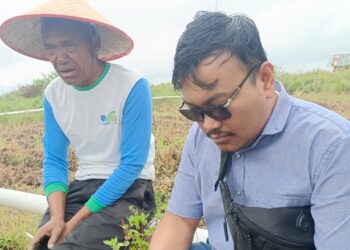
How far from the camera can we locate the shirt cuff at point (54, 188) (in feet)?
7.99

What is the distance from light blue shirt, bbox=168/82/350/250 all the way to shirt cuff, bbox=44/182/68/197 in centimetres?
94

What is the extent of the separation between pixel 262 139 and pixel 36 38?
4.96ft

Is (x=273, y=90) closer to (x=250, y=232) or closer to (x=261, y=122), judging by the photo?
(x=261, y=122)

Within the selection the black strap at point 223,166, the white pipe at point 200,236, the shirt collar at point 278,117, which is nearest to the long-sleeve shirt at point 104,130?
the white pipe at point 200,236

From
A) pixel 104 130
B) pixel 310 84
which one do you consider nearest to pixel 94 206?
pixel 104 130

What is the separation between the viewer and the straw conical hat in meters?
2.20

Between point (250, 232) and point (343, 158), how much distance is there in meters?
0.34

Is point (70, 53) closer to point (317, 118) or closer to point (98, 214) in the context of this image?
point (98, 214)

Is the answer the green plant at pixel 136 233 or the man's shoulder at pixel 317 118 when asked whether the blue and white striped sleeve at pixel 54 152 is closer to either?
the green plant at pixel 136 233

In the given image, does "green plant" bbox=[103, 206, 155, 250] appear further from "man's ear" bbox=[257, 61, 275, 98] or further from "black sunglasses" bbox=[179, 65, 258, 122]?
"man's ear" bbox=[257, 61, 275, 98]

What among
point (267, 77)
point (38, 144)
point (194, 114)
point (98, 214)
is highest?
point (267, 77)

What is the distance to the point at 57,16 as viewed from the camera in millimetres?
2154

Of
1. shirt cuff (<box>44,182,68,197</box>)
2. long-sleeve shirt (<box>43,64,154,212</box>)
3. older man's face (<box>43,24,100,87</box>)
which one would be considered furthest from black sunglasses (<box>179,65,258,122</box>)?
shirt cuff (<box>44,182,68,197</box>)

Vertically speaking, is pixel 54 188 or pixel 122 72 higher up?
pixel 122 72
